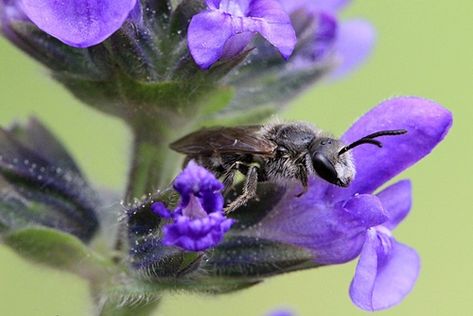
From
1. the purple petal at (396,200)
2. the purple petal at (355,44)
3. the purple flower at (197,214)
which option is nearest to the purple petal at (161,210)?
the purple flower at (197,214)

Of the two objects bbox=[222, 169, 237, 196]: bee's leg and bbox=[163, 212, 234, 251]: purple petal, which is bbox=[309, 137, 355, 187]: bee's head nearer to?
bbox=[222, 169, 237, 196]: bee's leg

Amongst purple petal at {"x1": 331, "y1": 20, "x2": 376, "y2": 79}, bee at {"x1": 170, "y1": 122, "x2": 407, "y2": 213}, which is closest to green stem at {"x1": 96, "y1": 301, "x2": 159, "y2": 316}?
bee at {"x1": 170, "y1": 122, "x2": 407, "y2": 213}

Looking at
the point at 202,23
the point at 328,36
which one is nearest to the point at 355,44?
the point at 328,36

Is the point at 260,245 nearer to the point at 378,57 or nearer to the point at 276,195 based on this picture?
the point at 276,195

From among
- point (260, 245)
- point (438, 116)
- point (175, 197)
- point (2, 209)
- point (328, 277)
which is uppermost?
point (438, 116)

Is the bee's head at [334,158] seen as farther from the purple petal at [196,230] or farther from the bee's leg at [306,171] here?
the purple petal at [196,230]

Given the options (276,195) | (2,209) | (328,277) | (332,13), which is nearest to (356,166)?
(276,195)
